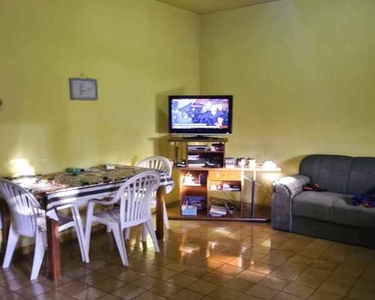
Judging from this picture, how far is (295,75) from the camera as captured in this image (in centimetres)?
452

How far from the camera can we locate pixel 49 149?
11.8ft

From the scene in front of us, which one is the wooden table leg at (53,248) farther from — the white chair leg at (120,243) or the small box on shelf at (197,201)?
the small box on shelf at (197,201)

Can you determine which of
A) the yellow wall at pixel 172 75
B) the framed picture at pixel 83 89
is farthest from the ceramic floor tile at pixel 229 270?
the framed picture at pixel 83 89

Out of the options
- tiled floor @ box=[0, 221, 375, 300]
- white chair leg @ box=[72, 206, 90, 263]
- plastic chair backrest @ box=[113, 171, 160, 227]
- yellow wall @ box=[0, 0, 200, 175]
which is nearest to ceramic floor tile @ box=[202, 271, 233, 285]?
tiled floor @ box=[0, 221, 375, 300]

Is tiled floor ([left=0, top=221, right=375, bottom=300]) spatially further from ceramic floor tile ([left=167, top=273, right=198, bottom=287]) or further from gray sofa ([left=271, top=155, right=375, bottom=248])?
gray sofa ([left=271, top=155, right=375, bottom=248])

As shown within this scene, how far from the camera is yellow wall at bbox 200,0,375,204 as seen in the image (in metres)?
4.10

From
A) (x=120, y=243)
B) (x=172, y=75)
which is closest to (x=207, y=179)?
(x=172, y=75)

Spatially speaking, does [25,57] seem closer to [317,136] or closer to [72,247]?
[72,247]

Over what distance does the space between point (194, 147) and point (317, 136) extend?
4.71 feet

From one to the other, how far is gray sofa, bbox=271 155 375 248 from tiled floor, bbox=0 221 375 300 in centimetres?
12

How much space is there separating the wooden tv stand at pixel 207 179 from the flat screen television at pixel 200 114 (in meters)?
0.15

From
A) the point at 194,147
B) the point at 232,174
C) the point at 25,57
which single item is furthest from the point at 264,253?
the point at 25,57

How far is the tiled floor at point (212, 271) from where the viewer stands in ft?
8.73

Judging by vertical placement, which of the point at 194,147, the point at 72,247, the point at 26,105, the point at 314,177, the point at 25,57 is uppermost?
the point at 25,57
